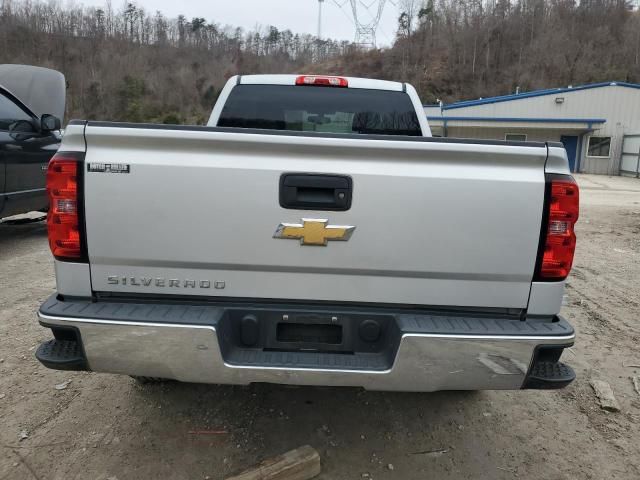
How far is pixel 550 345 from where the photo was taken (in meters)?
2.19

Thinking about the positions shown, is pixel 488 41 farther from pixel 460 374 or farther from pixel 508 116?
pixel 460 374

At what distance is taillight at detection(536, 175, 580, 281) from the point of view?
86.5 inches

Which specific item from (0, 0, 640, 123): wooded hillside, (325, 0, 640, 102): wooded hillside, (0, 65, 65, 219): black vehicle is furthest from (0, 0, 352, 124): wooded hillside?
(0, 65, 65, 219): black vehicle

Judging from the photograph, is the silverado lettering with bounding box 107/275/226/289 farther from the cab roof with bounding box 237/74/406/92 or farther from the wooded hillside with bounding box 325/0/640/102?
the wooded hillside with bounding box 325/0/640/102

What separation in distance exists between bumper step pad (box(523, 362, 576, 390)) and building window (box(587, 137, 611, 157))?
108 ft

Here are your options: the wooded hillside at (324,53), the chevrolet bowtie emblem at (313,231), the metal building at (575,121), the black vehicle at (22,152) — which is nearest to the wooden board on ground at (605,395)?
the chevrolet bowtie emblem at (313,231)

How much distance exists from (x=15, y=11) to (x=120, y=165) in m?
93.2

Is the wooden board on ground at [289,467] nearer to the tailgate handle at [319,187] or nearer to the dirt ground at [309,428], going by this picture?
the dirt ground at [309,428]

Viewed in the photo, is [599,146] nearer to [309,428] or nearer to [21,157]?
[21,157]

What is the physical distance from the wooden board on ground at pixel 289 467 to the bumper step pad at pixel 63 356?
91 centimetres

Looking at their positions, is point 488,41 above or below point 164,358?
above

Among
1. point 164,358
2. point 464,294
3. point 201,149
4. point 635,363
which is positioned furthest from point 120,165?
point 635,363

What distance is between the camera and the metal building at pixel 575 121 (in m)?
30.1

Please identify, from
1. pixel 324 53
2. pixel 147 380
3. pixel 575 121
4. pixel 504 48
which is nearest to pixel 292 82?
pixel 147 380
